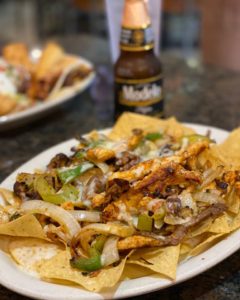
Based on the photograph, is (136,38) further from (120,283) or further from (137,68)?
(120,283)

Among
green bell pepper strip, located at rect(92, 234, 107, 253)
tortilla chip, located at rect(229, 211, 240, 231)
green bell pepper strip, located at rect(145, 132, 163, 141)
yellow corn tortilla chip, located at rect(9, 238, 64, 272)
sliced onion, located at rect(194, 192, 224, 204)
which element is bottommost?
yellow corn tortilla chip, located at rect(9, 238, 64, 272)

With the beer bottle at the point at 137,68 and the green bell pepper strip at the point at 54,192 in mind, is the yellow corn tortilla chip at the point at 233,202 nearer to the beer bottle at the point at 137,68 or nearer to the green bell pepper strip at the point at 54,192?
the green bell pepper strip at the point at 54,192

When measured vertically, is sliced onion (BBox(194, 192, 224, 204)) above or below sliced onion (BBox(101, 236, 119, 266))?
above

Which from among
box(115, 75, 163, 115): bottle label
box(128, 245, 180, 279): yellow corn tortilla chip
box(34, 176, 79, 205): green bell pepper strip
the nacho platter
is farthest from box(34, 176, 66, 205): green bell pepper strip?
the nacho platter

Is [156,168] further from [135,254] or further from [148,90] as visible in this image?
[148,90]

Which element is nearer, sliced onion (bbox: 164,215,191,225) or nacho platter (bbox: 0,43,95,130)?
sliced onion (bbox: 164,215,191,225)

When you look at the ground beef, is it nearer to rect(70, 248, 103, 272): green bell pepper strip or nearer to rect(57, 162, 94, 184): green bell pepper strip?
Result: rect(57, 162, 94, 184): green bell pepper strip

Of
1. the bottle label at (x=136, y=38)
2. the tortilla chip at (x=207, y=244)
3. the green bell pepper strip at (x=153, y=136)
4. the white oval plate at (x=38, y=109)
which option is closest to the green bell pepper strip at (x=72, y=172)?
the green bell pepper strip at (x=153, y=136)
